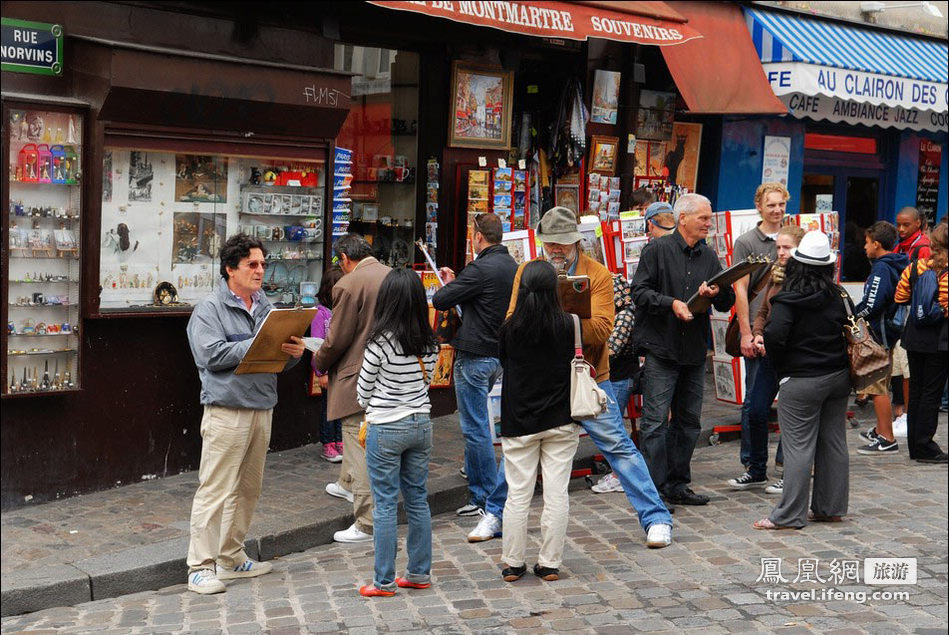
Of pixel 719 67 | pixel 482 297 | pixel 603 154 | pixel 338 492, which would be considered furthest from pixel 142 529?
pixel 719 67

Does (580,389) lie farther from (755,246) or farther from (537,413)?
(755,246)

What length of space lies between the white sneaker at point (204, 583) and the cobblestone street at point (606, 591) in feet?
0.17

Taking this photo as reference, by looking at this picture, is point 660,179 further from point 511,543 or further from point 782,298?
point 511,543

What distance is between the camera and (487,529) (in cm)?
727

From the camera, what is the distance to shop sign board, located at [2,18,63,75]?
7301 millimetres

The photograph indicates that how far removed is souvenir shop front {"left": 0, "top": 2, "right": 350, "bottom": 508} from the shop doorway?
7421 mm

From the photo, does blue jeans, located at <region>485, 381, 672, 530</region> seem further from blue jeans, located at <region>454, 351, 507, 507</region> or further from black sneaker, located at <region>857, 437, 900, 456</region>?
black sneaker, located at <region>857, 437, 900, 456</region>

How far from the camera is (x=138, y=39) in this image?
26.1 feet

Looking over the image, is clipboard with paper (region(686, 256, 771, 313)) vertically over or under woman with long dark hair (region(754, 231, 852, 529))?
over

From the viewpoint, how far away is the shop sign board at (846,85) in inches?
476

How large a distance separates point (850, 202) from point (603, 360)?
29.1 ft

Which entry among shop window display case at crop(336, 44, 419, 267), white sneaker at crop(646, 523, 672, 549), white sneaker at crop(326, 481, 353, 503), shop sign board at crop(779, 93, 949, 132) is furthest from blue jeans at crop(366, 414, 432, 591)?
shop sign board at crop(779, 93, 949, 132)

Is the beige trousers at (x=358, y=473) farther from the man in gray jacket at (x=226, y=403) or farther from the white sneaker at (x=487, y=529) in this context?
the man in gray jacket at (x=226, y=403)

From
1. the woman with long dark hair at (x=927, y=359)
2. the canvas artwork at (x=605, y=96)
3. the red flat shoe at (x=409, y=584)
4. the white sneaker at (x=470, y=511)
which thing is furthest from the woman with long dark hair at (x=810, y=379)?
the canvas artwork at (x=605, y=96)
